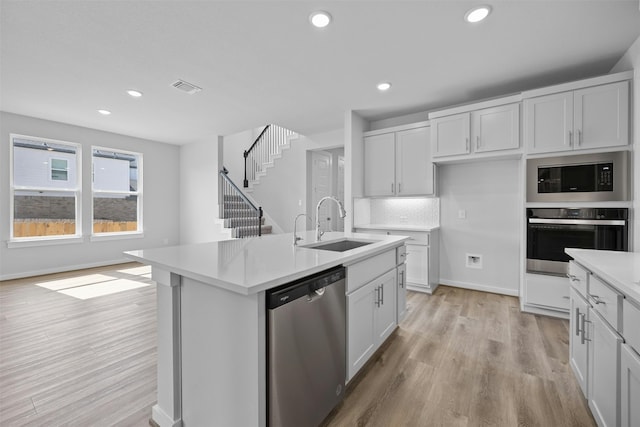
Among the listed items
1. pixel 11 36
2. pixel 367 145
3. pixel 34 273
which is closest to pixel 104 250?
pixel 34 273

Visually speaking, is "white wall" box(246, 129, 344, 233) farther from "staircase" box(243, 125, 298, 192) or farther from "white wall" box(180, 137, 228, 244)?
"white wall" box(180, 137, 228, 244)

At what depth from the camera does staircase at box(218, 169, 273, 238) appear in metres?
6.02

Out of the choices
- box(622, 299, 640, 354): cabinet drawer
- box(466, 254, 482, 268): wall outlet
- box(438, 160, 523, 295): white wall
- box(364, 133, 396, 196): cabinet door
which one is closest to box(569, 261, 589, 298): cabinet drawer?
box(622, 299, 640, 354): cabinet drawer

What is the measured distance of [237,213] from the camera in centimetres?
661

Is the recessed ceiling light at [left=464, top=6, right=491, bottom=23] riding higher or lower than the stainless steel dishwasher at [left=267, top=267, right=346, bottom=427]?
higher

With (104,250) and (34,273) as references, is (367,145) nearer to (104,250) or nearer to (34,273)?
(104,250)

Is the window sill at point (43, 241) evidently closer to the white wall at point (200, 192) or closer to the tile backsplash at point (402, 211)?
the white wall at point (200, 192)

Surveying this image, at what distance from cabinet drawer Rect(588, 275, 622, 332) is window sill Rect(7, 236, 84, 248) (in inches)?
282

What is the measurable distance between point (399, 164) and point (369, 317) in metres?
2.83

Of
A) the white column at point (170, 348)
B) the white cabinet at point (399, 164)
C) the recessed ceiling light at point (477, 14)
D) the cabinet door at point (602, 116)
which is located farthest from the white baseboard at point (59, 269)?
the cabinet door at point (602, 116)

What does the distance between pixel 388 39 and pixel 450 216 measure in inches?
108

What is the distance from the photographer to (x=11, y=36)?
2.50m

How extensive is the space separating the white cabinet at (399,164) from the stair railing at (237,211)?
8.54 ft

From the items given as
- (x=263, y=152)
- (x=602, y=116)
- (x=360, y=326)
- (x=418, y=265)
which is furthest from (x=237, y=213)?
(x=602, y=116)
